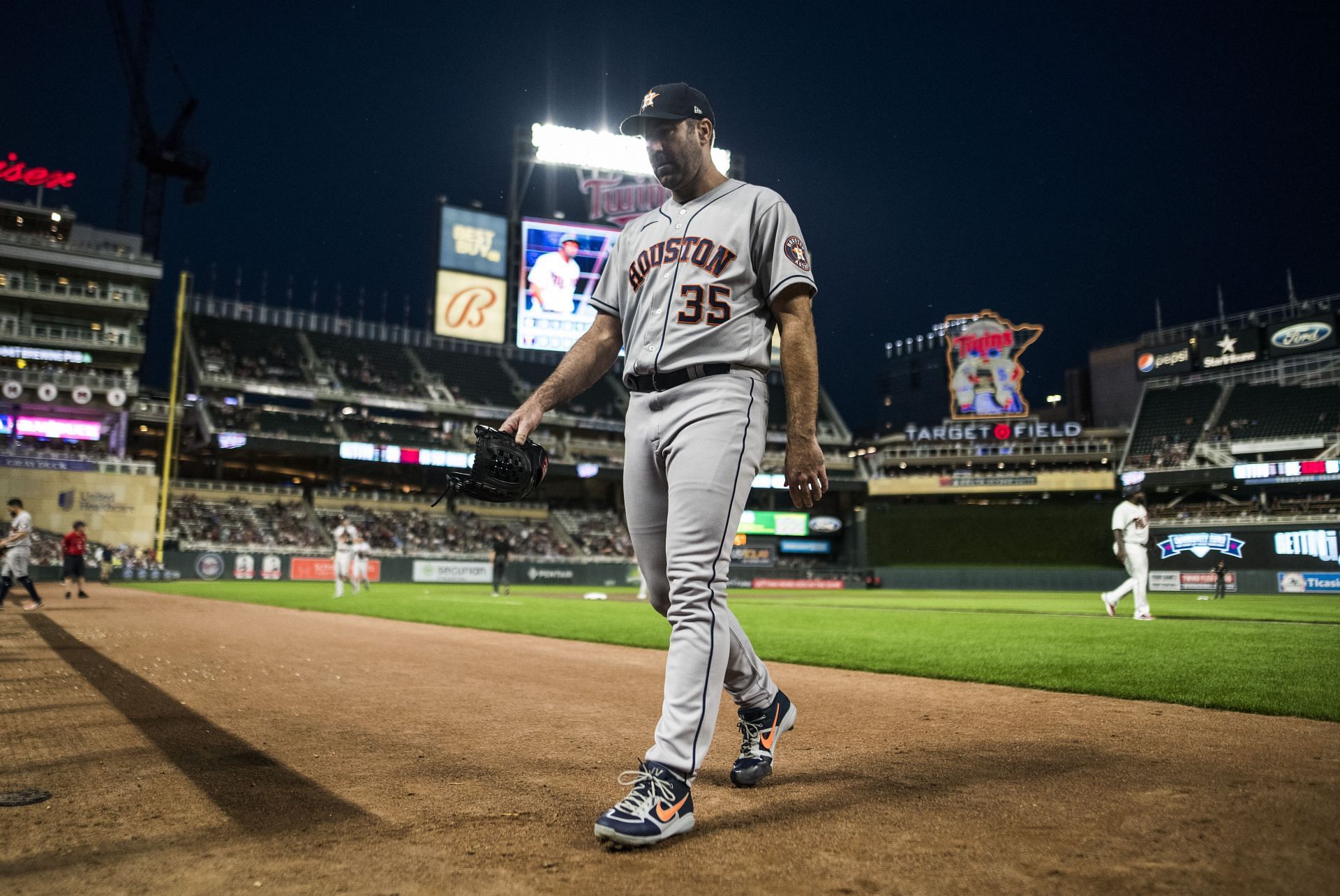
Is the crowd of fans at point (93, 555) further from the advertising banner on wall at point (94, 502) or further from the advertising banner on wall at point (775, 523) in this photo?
the advertising banner on wall at point (775, 523)

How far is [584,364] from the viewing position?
3.19 m

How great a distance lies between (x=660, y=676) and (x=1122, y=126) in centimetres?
7731

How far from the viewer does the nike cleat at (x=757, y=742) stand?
2859 millimetres

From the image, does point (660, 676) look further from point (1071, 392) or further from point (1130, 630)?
point (1071, 392)

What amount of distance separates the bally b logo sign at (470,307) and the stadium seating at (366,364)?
40.6 ft

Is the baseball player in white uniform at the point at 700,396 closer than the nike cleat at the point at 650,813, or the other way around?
the nike cleat at the point at 650,813

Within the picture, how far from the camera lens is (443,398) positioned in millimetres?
47938

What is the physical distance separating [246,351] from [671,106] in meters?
47.4

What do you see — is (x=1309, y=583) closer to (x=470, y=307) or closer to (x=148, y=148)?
(x=470, y=307)

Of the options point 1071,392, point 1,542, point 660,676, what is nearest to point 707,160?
point 660,676

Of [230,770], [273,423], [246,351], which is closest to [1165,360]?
[273,423]

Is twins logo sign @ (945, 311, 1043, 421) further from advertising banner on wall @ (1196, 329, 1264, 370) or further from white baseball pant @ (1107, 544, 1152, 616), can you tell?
white baseball pant @ (1107, 544, 1152, 616)

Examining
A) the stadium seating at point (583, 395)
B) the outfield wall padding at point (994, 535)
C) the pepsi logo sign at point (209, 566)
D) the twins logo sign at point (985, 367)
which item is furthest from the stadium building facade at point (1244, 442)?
the pepsi logo sign at point (209, 566)

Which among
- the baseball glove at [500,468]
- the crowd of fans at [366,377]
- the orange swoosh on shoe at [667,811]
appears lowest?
the orange swoosh on shoe at [667,811]
